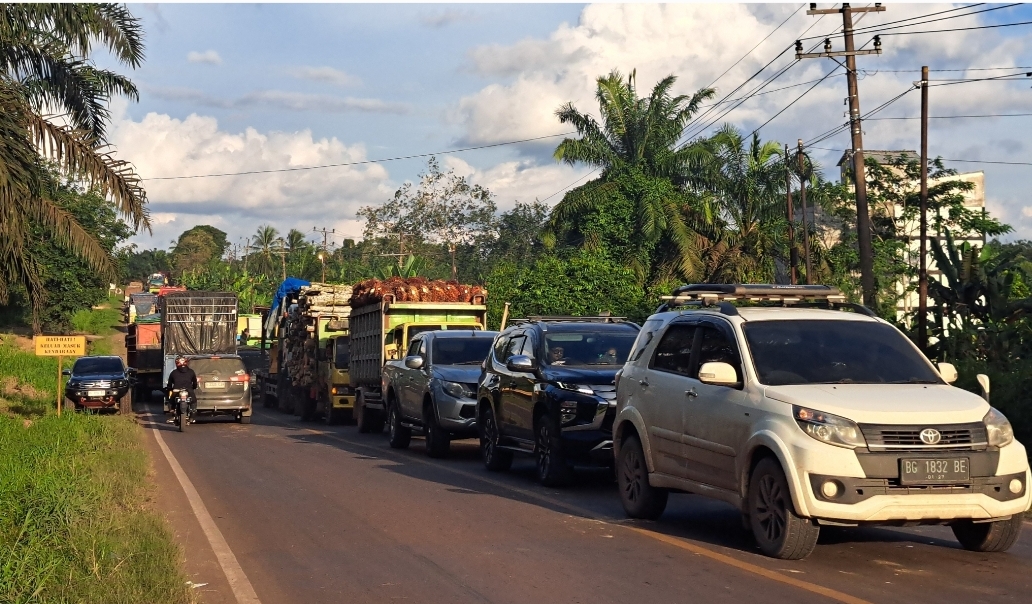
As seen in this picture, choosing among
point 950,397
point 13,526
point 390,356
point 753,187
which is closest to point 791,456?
point 950,397

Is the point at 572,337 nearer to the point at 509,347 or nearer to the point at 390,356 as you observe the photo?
the point at 509,347

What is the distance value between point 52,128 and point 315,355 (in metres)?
12.2

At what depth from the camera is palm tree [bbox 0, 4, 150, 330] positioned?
17.6 m

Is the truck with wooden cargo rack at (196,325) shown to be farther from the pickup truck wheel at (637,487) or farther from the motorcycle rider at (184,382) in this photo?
the pickup truck wheel at (637,487)

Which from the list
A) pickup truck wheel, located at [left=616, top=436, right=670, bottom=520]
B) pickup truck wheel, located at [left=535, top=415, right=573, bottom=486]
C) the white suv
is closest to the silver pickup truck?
pickup truck wheel, located at [left=535, top=415, right=573, bottom=486]

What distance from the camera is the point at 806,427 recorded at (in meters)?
8.17

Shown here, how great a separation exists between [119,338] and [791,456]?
Result: 252ft

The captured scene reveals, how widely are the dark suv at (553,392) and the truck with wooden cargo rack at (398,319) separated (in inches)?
296

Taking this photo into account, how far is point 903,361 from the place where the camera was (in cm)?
923

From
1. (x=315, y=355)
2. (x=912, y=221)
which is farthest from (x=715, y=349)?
(x=912, y=221)

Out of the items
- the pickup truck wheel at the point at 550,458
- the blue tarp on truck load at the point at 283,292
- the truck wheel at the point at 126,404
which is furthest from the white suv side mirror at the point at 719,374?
the blue tarp on truck load at the point at 283,292

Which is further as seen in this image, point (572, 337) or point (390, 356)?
point (390, 356)

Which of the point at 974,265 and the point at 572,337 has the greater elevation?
the point at 974,265

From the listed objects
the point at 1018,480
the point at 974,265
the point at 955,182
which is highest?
the point at 955,182
